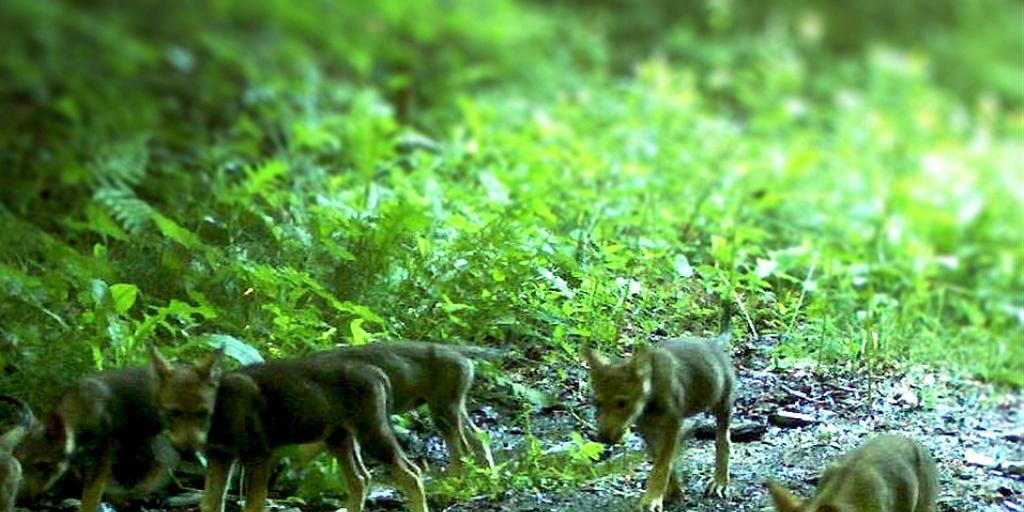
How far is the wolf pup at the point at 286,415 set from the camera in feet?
9.36

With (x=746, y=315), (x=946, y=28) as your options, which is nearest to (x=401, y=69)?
(x=946, y=28)

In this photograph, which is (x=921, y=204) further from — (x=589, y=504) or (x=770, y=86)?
(x=589, y=504)

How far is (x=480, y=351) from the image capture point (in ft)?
10.1

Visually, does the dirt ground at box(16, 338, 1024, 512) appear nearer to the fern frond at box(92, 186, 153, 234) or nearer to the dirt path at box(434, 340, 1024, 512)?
the dirt path at box(434, 340, 1024, 512)

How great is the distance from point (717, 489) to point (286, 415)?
88cm

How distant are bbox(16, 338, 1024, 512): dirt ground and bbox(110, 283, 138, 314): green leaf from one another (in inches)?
19.4

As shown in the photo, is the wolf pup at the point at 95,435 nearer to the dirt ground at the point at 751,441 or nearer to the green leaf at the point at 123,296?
the dirt ground at the point at 751,441

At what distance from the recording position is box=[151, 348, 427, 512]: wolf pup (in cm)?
285

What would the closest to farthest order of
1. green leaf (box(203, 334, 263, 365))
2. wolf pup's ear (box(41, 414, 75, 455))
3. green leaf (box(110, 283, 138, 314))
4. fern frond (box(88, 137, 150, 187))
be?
wolf pup's ear (box(41, 414, 75, 455)), green leaf (box(203, 334, 263, 365)), green leaf (box(110, 283, 138, 314)), fern frond (box(88, 137, 150, 187))

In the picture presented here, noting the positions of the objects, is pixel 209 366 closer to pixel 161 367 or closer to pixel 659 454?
pixel 161 367

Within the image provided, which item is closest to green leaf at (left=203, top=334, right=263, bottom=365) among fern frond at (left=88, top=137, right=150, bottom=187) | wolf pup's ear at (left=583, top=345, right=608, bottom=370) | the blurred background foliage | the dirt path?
the blurred background foliage

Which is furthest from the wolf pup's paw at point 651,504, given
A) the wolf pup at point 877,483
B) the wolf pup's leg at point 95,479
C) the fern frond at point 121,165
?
the fern frond at point 121,165

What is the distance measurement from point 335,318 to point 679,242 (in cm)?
95

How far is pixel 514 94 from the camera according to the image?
7910mm
